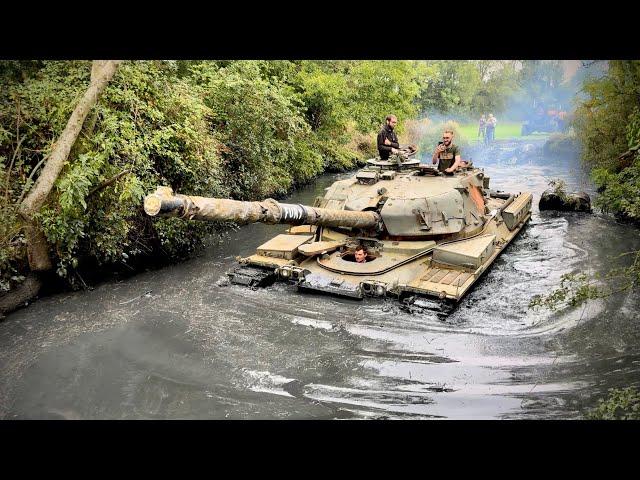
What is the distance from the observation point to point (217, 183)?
491 inches

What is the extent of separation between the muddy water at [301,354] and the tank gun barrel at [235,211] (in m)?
1.52

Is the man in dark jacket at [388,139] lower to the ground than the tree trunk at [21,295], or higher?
higher

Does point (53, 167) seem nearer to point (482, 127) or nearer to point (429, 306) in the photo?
point (429, 306)

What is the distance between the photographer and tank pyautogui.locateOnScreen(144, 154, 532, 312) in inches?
376

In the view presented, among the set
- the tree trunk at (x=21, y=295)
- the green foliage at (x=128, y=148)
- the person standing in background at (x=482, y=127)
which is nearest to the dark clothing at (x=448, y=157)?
the green foliage at (x=128, y=148)

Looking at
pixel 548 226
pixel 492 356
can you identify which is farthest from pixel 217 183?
pixel 548 226

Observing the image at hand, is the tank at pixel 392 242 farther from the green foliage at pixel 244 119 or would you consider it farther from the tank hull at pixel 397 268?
the green foliage at pixel 244 119

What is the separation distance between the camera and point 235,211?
7008mm

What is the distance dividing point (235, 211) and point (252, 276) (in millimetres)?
3669

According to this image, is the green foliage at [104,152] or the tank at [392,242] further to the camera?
the green foliage at [104,152]

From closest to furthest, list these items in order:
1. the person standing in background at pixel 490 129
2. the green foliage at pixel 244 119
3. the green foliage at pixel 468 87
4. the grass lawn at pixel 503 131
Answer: the green foliage at pixel 244 119
the green foliage at pixel 468 87
the grass lawn at pixel 503 131
the person standing in background at pixel 490 129

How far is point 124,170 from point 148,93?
235cm

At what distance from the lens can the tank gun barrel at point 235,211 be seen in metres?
6.16
